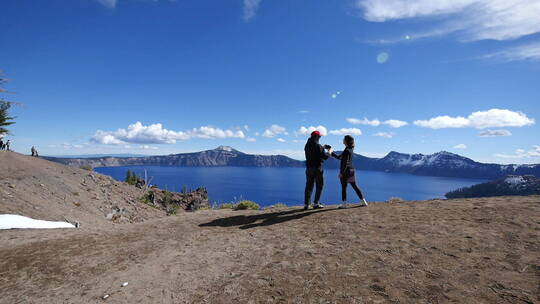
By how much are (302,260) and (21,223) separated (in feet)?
39.6

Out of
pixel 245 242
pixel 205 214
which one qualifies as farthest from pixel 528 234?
pixel 205 214

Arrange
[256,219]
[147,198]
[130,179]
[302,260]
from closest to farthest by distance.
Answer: [302,260]
[256,219]
[147,198]
[130,179]

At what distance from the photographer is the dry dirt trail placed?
4.67 metres

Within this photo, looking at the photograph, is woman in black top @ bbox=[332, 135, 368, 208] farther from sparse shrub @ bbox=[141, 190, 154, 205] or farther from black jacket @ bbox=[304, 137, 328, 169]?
sparse shrub @ bbox=[141, 190, 154, 205]

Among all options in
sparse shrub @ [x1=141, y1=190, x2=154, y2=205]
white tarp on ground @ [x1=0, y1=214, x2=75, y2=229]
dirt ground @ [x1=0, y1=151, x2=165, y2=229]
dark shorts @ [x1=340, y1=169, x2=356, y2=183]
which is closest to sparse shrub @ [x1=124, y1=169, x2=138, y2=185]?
sparse shrub @ [x1=141, y1=190, x2=154, y2=205]

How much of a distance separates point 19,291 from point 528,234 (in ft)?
39.0

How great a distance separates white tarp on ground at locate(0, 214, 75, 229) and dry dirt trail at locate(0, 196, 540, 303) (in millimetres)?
1148

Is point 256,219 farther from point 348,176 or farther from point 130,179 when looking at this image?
point 130,179

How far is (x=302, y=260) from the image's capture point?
6160mm

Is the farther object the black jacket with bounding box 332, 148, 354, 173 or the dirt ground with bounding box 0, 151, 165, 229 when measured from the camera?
the dirt ground with bounding box 0, 151, 165, 229

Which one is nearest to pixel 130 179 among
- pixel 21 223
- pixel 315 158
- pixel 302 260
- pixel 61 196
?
pixel 61 196

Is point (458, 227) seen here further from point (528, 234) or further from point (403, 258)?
point (403, 258)

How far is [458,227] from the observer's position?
738cm

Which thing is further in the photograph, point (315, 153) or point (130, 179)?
point (130, 179)
